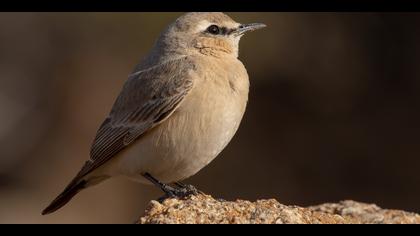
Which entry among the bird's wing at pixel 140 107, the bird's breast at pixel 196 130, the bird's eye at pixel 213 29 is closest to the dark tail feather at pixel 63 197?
the bird's wing at pixel 140 107

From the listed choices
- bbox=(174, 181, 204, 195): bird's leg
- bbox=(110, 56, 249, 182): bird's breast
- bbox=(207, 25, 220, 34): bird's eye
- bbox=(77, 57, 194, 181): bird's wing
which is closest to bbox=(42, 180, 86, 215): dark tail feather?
bbox=(77, 57, 194, 181): bird's wing

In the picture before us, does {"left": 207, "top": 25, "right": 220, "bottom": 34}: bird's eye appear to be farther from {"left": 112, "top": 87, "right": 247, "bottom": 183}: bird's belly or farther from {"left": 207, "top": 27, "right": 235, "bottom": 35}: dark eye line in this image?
{"left": 112, "top": 87, "right": 247, "bottom": 183}: bird's belly

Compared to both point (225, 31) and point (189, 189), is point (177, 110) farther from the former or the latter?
point (225, 31)

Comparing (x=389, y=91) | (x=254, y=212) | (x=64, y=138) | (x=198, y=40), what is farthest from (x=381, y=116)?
(x=254, y=212)

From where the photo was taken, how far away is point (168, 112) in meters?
8.70

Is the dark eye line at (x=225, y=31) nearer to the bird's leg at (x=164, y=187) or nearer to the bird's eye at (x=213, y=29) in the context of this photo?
the bird's eye at (x=213, y=29)

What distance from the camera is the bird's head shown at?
9.34 m

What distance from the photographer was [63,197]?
9.62 meters

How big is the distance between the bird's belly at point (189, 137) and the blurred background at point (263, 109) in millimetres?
Result: 7934

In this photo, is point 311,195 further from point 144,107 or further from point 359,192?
point 144,107

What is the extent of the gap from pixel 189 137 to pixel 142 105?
0.82 m

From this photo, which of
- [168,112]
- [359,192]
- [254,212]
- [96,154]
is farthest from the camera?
[359,192]

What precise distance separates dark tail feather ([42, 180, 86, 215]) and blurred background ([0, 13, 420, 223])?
277 inches

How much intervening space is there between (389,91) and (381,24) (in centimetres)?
137
